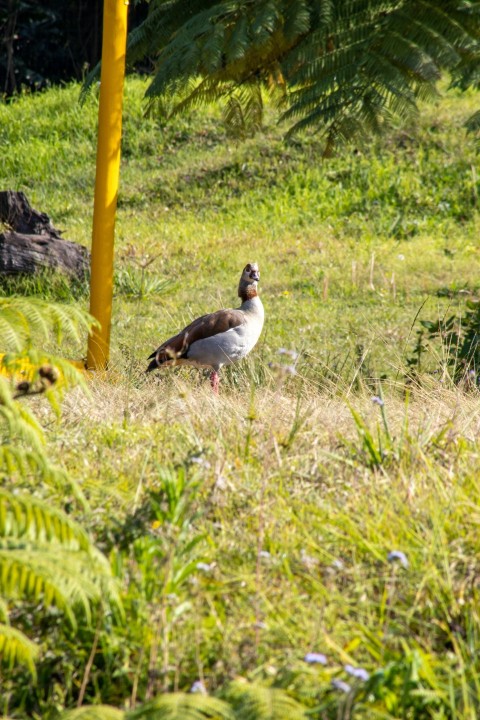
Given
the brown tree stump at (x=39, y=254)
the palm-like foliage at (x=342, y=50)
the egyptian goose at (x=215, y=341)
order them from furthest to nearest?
the brown tree stump at (x=39, y=254) → the egyptian goose at (x=215, y=341) → the palm-like foliage at (x=342, y=50)

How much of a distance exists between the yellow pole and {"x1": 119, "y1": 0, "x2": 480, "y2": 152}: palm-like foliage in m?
0.86

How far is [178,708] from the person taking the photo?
→ 207 cm

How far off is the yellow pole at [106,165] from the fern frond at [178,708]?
416 cm

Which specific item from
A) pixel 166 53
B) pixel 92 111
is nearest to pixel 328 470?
pixel 166 53

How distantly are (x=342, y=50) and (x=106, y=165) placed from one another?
78.7 inches

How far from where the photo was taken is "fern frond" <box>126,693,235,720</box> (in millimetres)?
2053

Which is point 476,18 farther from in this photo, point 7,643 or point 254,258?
point 254,258

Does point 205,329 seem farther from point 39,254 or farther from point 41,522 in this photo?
point 39,254

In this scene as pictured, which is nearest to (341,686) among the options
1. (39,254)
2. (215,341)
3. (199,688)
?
(199,688)

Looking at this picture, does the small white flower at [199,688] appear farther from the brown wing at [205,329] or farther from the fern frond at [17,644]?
the brown wing at [205,329]

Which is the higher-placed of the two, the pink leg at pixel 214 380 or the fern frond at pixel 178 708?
the fern frond at pixel 178 708

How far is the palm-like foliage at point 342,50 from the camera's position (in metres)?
5.03

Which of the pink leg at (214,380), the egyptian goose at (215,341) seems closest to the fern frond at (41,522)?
the pink leg at (214,380)

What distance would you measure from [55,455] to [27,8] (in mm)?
22366
